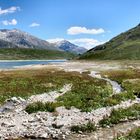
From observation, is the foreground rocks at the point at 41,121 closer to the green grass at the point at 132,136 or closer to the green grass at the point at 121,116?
the green grass at the point at 121,116

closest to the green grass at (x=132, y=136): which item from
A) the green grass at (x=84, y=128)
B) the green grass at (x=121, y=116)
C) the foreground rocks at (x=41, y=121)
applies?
the green grass at (x=84, y=128)

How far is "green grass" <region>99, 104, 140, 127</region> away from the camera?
104 feet

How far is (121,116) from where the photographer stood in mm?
33688

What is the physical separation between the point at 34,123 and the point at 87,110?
7836mm

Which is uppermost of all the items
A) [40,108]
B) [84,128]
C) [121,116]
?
[40,108]

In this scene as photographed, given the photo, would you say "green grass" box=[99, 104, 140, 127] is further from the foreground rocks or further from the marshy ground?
the foreground rocks

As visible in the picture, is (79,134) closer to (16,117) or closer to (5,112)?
(16,117)

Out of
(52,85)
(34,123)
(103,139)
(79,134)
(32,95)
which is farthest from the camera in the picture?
(52,85)

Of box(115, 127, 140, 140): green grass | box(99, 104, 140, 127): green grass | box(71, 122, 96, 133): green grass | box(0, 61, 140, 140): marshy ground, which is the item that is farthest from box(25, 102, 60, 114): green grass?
box(115, 127, 140, 140): green grass

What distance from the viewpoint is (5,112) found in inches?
1421

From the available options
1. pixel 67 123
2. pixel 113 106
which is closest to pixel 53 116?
pixel 67 123

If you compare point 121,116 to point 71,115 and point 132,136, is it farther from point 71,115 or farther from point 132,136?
point 132,136

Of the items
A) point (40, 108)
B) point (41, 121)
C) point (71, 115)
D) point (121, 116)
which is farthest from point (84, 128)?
point (40, 108)

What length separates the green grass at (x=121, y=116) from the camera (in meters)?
31.6
